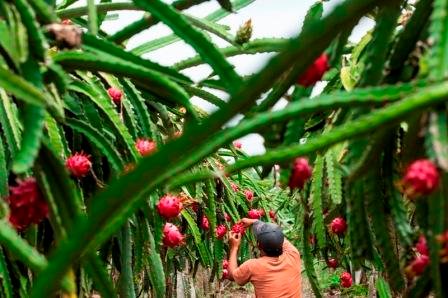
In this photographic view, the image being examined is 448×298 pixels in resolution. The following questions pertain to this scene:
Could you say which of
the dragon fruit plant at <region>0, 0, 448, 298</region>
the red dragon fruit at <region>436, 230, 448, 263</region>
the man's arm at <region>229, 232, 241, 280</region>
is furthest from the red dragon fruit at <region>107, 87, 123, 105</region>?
the man's arm at <region>229, 232, 241, 280</region>

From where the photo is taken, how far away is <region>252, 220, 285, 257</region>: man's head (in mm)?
3389

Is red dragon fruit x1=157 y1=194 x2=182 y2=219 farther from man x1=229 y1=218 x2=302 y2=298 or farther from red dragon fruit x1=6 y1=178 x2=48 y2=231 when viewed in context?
man x1=229 y1=218 x2=302 y2=298

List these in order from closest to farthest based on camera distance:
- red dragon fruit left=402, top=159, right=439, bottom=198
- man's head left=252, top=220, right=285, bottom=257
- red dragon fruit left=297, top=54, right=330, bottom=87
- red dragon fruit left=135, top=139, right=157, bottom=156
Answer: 1. red dragon fruit left=402, top=159, right=439, bottom=198
2. red dragon fruit left=297, top=54, right=330, bottom=87
3. red dragon fruit left=135, top=139, right=157, bottom=156
4. man's head left=252, top=220, right=285, bottom=257

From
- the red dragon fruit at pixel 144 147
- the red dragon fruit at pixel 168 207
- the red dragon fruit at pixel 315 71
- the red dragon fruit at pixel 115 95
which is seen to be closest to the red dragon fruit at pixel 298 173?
the red dragon fruit at pixel 315 71

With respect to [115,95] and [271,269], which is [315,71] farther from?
[271,269]

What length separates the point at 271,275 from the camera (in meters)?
3.41

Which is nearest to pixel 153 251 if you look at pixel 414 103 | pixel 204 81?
pixel 204 81

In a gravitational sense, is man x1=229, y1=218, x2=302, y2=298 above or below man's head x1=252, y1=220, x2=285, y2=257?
below

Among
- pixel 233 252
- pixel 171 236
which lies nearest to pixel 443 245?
pixel 171 236

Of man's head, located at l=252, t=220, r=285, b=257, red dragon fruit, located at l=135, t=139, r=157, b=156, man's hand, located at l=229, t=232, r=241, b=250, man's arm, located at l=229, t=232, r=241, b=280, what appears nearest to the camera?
red dragon fruit, located at l=135, t=139, r=157, b=156

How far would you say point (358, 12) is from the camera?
89cm

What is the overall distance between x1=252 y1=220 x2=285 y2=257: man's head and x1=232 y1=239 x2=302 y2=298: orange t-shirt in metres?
0.03

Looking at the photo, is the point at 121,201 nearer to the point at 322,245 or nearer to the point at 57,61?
the point at 57,61

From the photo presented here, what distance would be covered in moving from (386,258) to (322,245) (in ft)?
3.56
